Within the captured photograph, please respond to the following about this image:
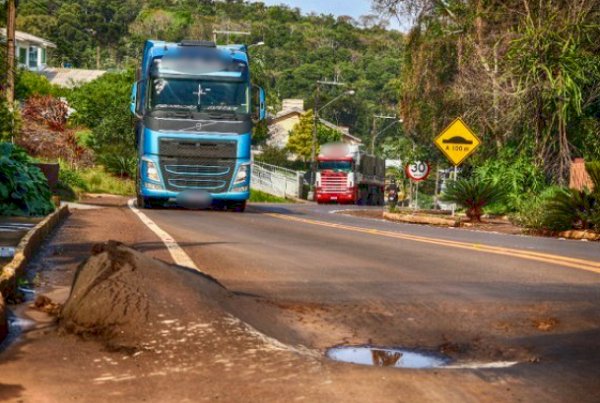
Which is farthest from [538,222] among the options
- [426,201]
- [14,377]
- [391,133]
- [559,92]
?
[391,133]

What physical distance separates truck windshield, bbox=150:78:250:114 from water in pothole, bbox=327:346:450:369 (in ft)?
71.2

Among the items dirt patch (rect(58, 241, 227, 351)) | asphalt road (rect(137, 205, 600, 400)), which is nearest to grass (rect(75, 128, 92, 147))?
asphalt road (rect(137, 205, 600, 400))

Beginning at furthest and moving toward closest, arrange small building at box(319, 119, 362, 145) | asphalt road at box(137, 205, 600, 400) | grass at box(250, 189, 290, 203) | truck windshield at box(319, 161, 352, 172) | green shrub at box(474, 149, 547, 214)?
small building at box(319, 119, 362, 145), truck windshield at box(319, 161, 352, 172), grass at box(250, 189, 290, 203), green shrub at box(474, 149, 547, 214), asphalt road at box(137, 205, 600, 400)

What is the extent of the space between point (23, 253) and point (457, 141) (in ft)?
73.0

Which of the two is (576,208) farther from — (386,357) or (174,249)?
(386,357)

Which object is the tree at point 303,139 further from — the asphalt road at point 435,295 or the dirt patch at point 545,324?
the dirt patch at point 545,324

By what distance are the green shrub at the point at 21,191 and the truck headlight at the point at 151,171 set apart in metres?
5.89

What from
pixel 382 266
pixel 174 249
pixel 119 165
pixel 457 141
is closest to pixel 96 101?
pixel 119 165

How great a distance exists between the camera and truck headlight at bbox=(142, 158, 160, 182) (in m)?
28.8

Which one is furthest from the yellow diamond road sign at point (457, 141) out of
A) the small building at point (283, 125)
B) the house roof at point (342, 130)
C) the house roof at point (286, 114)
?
the small building at point (283, 125)

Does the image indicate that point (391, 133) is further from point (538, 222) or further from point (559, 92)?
point (538, 222)

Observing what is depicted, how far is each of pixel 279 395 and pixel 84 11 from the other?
15508cm

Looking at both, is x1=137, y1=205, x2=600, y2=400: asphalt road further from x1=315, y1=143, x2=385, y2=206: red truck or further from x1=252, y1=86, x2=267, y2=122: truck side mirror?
x1=315, y1=143, x2=385, y2=206: red truck

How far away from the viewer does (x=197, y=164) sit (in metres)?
29.0
